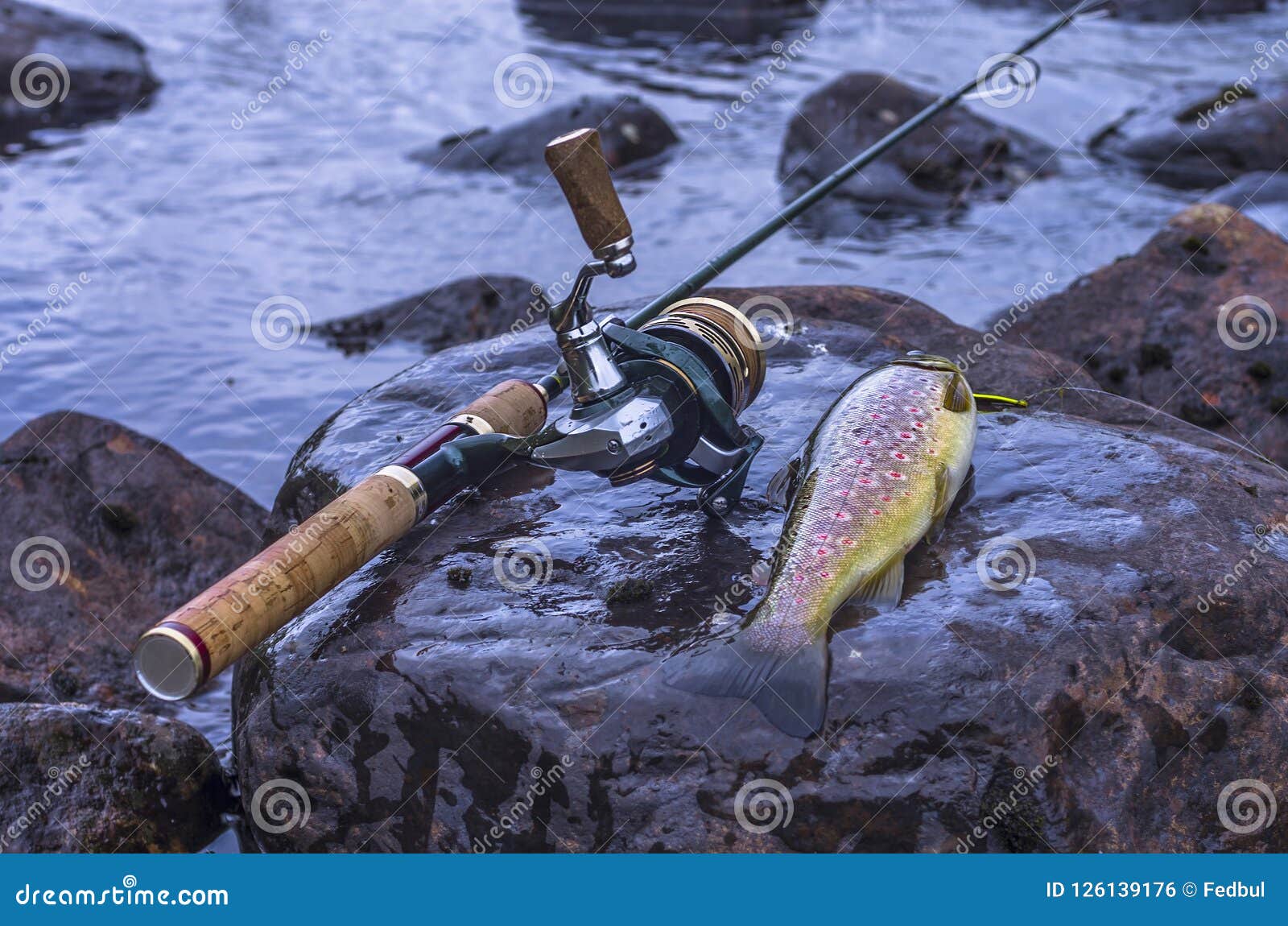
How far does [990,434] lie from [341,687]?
262 cm

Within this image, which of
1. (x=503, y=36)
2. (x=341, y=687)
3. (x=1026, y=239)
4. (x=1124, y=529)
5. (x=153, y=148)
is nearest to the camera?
(x=341, y=687)

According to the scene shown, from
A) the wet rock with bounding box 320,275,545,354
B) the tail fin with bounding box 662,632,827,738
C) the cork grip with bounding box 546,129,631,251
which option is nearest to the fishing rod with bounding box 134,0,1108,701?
the cork grip with bounding box 546,129,631,251

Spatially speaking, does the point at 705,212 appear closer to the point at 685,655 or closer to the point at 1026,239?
the point at 1026,239

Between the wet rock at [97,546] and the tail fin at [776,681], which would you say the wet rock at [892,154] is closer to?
the wet rock at [97,546]

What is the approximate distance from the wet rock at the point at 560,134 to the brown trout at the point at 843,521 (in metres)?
8.79

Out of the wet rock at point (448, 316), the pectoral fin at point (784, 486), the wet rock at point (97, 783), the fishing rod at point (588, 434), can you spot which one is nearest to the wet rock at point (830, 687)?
the pectoral fin at point (784, 486)

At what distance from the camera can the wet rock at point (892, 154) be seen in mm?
12367

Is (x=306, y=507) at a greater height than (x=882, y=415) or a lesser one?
lesser

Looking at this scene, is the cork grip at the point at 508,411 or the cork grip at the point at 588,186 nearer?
the cork grip at the point at 588,186

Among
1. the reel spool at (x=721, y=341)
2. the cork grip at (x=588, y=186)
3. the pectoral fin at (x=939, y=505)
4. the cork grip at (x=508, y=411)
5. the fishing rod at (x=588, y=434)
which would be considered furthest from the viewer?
the cork grip at (x=508, y=411)

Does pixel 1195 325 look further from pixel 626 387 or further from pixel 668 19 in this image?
pixel 668 19

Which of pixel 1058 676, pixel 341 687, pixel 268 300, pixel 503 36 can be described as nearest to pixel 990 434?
pixel 1058 676

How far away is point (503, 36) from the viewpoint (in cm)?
1884

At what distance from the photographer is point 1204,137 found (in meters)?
12.9
